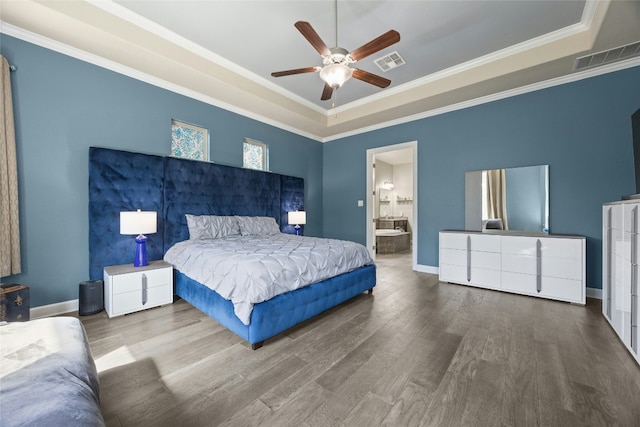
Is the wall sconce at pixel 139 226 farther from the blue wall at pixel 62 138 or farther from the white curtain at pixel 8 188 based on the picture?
the white curtain at pixel 8 188

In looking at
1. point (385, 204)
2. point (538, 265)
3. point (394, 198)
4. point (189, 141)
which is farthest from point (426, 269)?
point (394, 198)

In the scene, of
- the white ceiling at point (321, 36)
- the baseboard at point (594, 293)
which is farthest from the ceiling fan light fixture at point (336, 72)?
the baseboard at point (594, 293)

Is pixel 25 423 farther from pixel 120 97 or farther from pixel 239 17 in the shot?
pixel 120 97

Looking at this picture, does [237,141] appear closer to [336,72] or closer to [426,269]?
A: [336,72]

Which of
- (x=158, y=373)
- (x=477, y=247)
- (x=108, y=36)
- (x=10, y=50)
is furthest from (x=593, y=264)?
(x=10, y=50)

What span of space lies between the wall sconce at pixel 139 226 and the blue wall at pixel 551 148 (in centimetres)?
415

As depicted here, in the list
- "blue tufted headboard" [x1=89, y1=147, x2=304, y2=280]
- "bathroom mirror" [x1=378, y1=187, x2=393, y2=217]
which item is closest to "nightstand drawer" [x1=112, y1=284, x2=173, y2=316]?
"blue tufted headboard" [x1=89, y1=147, x2=304, y2=280]

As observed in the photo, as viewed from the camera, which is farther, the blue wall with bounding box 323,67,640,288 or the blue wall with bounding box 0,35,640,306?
the blue wall with bounding box 323,67,640,288

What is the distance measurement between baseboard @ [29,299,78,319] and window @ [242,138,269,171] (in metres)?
2.90

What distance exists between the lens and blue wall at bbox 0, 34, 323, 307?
2.56 meters

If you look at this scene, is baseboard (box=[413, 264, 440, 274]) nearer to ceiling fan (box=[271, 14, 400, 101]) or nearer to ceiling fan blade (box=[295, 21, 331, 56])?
ceiling fan (box=[271, 14, 400, 101])

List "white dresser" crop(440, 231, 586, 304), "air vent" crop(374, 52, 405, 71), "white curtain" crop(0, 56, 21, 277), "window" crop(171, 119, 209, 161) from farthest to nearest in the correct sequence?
"window" crop(171, 119, 209, 161), "air vent" crop(374, 52, 405, 71), "white dresser" crop(440, 231, 586, 304), "white curtain" crop(0, 56, 21, 277)

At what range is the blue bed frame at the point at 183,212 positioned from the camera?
2.24 meters

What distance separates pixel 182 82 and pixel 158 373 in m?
3.50
